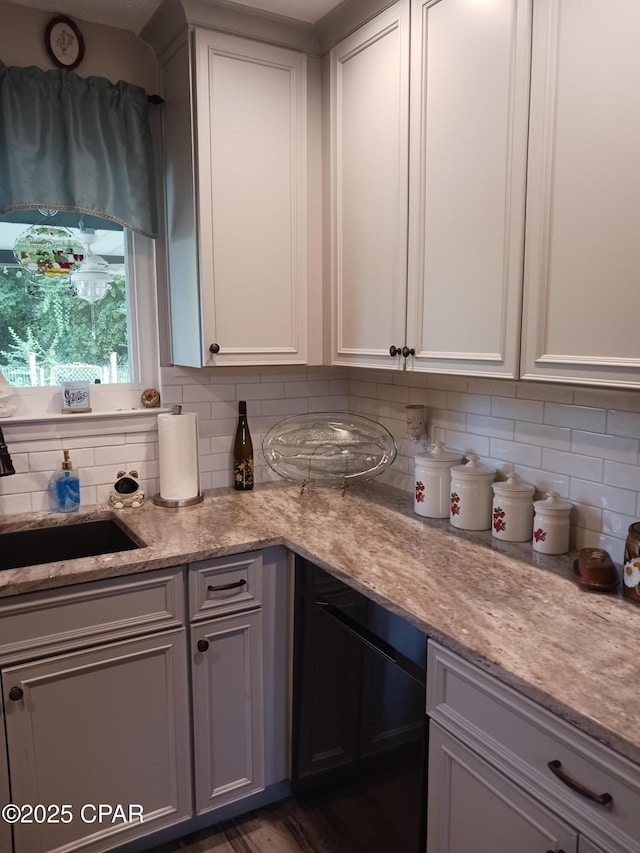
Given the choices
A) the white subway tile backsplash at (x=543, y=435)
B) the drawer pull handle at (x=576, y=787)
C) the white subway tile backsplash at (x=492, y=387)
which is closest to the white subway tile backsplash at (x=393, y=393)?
the white subway tile backsplash at (x=492, y=387)

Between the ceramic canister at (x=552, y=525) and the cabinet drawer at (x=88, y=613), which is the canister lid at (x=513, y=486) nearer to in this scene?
the ceramic canister at (x=552, y=525)

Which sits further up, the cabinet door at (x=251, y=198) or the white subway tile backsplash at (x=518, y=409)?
the cabinet door at (x=251, y=198)

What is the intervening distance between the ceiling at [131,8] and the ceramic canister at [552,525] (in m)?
1.65

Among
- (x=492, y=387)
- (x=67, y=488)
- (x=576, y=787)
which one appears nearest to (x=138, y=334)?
(x=67, y=488)

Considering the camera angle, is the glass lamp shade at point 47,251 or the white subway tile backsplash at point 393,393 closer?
the glass lamp shade at point 47,251

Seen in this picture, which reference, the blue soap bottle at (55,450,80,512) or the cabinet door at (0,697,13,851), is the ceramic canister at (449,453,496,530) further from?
the cabinet door at (0,697,13,851)

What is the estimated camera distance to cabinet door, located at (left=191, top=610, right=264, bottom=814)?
1826mm

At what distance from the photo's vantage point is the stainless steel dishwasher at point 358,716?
139cm

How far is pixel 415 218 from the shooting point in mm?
1774

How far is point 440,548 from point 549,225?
0.88 metres

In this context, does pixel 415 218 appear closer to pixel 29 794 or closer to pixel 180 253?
pixel 180 253

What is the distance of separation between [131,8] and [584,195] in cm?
159

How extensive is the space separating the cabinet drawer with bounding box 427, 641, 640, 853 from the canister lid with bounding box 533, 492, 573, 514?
57 centimetres

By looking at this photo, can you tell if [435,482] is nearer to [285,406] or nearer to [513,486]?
[513,486]
